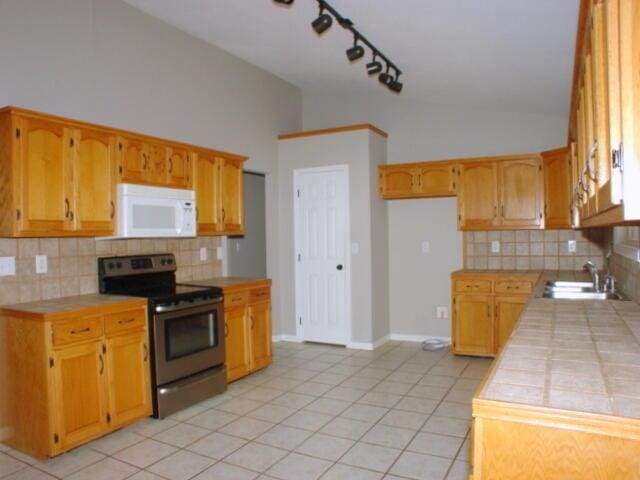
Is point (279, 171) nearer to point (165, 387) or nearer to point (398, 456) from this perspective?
point (165, 387)

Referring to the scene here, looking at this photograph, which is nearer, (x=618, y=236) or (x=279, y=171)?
(x=618, y=236)

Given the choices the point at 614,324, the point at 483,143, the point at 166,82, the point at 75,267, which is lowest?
the point at 614,324

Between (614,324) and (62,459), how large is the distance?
3054mm

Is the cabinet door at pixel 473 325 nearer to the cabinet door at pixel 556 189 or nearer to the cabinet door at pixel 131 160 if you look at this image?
the cabinet door at pixel 556 189

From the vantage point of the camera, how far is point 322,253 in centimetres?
569

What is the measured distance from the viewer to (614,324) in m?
2.20

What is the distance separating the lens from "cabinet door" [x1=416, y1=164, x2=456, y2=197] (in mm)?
5227

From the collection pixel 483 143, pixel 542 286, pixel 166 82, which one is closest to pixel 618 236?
pixel 542 286

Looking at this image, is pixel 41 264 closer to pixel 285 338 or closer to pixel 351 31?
pixel 351 31

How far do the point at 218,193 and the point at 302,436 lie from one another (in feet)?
7.36

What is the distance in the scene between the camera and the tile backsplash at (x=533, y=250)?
196 inches

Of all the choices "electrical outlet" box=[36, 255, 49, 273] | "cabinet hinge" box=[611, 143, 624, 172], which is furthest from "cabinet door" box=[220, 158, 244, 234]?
"cabinet hinge" box=[611, 143, 624, 172]

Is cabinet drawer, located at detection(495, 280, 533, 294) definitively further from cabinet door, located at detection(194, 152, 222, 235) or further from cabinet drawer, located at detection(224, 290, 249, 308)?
cabinet door, located at detection(194, 152, 222, 235)

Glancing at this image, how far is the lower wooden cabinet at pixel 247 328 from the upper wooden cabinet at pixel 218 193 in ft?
1.89
